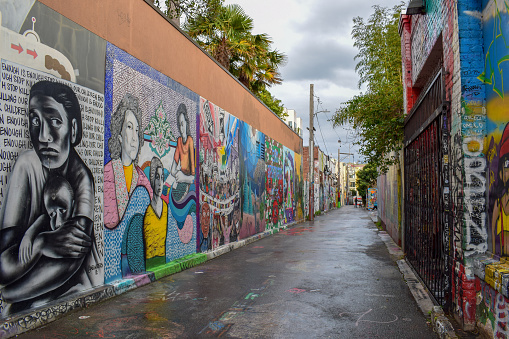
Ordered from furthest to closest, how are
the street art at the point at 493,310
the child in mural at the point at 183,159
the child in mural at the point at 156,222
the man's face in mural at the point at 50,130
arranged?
the child in mural at the point at 183,159, the child in mural at the point at 156,222, the man's face in mural at the point at 50,130, the street art at the point at 493,310

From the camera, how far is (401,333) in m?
4.72

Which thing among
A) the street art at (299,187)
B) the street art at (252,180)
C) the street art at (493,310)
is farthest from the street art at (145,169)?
the street art at (299,187)

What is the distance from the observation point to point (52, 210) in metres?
5.35

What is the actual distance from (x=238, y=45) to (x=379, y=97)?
693 cm

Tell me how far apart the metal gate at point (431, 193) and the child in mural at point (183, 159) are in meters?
4.97

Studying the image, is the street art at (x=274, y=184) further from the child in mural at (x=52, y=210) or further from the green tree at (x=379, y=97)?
the child in mural at (x=52, y=210)

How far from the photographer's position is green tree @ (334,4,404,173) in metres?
12.1

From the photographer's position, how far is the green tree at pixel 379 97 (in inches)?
476

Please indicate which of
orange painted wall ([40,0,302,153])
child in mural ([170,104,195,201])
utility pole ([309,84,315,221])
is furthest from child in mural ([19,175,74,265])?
utility pole ([309,84,315,221])

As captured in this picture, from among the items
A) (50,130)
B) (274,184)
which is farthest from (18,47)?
(274,184)

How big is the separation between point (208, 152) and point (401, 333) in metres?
7.40

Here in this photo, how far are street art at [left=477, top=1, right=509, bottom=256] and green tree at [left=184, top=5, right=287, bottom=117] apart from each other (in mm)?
11326

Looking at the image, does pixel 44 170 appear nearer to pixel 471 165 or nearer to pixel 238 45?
pixel 471 165

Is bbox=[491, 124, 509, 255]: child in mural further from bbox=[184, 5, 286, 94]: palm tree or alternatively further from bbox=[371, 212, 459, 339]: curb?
bbox=[184, 5, 286, 94]: palm tree
